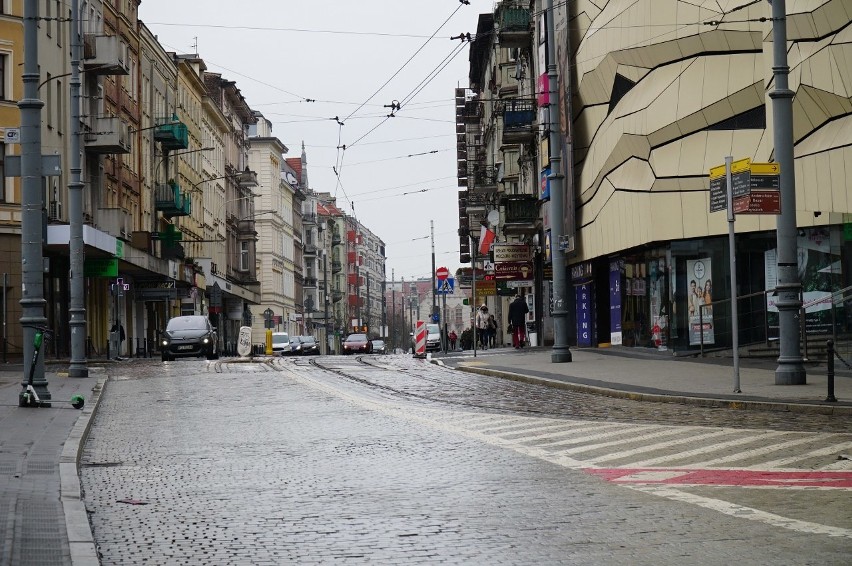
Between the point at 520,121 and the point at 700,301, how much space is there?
27495 millimetres

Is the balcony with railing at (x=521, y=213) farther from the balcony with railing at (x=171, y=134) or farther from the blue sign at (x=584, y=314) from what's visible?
the balcony with railing at (x=171, y=134)

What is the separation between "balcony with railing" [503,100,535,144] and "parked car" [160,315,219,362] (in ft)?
63.6

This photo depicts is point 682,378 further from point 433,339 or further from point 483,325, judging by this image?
point 433,339

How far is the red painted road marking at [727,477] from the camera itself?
10953 millimetres

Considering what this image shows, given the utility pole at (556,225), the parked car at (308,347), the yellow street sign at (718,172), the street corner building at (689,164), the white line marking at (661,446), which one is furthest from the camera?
the parked car at (308,347)

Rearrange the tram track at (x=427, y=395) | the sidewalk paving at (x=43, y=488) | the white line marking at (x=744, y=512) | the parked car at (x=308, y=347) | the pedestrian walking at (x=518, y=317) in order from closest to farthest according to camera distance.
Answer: the sidewalk paving at (x=43, y=488) → the white line marking at (x=744, y=512) → the tram track at (x=427, y=395) → the pedestrian walking at (x=518, y=317) → the parked car at (x=308, y=347)

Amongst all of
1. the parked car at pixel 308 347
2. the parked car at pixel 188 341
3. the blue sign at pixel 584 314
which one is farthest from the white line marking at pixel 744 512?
the parked car at pixel 308 347

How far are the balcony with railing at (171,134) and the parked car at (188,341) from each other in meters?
26.8

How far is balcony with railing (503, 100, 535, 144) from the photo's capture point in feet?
202

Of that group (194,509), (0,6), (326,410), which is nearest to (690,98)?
(326,410)

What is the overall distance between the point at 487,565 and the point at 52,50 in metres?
46.7

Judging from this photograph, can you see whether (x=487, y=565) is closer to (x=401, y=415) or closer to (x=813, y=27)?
(x=401, y=415)

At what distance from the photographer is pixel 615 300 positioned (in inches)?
1720

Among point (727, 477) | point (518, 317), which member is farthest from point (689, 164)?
point (727, 477)
